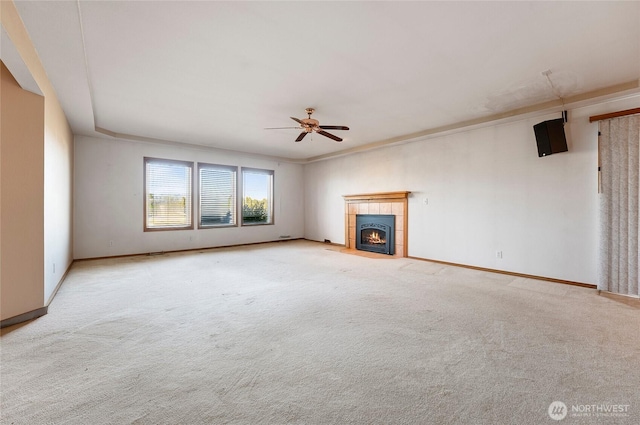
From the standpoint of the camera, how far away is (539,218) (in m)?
4.25

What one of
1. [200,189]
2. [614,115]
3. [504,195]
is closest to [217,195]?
[200,189]

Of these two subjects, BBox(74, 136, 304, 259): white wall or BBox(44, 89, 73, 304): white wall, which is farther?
BBox(74, 136, 304, 259): white wall

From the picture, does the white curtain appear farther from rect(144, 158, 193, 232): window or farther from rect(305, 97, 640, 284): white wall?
rect(144, 158, 193, 232): window

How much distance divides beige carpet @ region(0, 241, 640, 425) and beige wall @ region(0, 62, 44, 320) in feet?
1.23

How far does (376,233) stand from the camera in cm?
679

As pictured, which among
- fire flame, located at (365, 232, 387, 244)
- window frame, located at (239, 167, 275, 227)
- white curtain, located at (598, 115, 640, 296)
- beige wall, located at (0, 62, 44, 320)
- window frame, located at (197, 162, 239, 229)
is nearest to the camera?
beige wall, located at (0, 62, 44, 320)

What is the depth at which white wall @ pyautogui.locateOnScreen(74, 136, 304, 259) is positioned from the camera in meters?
5.59

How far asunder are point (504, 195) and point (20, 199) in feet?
20.9

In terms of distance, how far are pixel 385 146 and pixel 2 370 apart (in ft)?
21.3

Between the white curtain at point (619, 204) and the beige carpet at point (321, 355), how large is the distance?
410 mm

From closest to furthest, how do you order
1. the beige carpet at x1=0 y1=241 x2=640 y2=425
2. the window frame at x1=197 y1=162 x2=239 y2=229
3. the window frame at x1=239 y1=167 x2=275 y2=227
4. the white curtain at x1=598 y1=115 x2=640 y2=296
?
the beige carpet at x1=0 y1=241 x2=640 y2=425 → the white curtain at x1=598 y1=115 x2=640 y2=296 → the window frame at x1=197 y1=162 x2=239 y2=229 → the window frame at x1=239 y1=167 x2=275 y2=227

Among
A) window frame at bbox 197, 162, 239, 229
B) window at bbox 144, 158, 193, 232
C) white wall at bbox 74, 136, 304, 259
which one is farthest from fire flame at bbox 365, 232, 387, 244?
window at bbox 144, 158, 193, 232

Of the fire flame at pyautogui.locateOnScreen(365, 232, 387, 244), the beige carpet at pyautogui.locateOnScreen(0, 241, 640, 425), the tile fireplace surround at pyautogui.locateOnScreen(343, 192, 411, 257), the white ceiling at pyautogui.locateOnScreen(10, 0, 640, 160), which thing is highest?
the white ceiling at pyautogui.locateOnScreen(10, 0, 640, 160)

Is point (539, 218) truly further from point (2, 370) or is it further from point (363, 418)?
point (2, 370)
